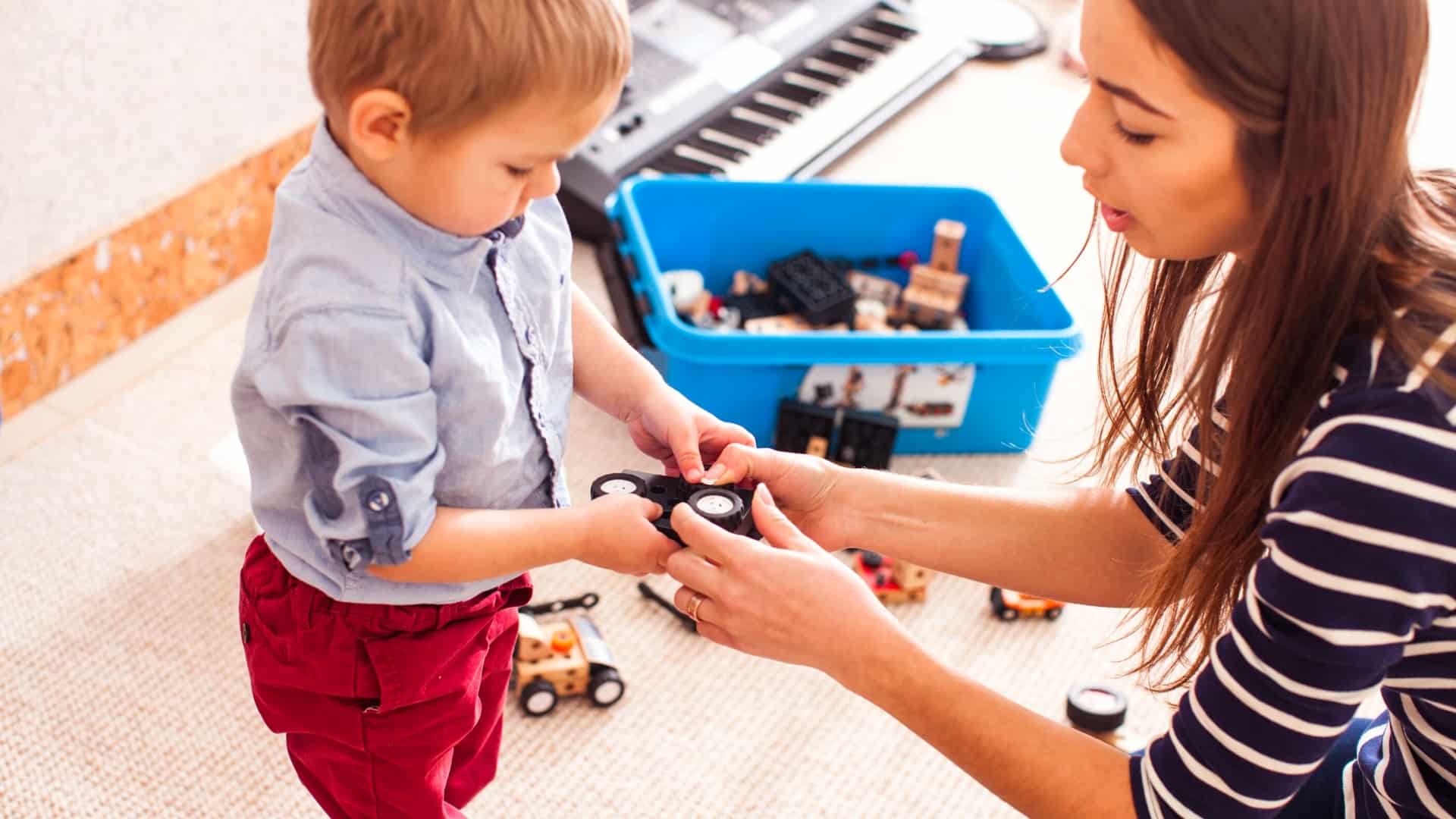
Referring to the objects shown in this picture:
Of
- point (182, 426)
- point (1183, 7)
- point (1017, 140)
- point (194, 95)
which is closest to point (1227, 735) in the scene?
point (1183, 7)

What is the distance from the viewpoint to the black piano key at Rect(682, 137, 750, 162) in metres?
1.89

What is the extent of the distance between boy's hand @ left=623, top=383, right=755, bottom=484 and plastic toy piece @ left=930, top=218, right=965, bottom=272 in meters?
0.80

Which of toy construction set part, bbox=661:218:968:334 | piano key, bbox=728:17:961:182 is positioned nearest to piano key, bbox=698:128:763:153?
piano key, bbox=728:17:961:182

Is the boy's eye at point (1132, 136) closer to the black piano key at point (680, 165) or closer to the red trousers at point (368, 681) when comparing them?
the red trousers at point (368, 681)

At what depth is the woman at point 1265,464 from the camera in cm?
67

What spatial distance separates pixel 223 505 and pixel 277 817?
0.43 metres

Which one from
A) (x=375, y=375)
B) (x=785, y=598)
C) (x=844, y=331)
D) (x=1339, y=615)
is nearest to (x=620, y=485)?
(x=785, y=598)

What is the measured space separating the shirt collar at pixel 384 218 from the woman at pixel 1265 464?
238 millimetres

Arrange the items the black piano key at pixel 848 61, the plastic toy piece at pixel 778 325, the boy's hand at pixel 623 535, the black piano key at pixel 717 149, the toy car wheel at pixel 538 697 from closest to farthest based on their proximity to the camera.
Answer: the boy's hand at pixel 623 535
the toy car wheel at pixel 538 697
the plastic toy piece at pixel 778 325
the black piano key at pixel 717 149
the black piano key at pixel 848 61

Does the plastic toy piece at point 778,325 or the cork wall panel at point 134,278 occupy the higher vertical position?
the plastic toy piece at point 778,325

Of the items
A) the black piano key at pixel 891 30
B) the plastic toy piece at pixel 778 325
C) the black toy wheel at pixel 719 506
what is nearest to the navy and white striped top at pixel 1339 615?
the black toy wheel at pixel 719 506

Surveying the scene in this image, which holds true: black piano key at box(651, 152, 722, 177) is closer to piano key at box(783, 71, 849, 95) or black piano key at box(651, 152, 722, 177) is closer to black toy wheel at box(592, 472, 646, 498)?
piano key at box(783, 71, 849, 95)

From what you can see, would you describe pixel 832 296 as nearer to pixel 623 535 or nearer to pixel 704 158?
pixel 704 158

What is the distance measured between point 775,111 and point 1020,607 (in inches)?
38.6
